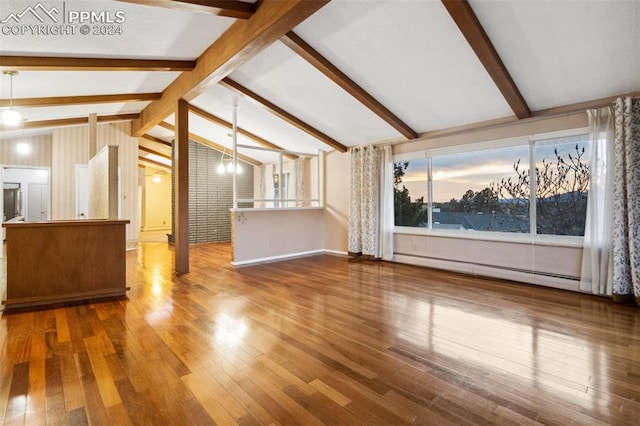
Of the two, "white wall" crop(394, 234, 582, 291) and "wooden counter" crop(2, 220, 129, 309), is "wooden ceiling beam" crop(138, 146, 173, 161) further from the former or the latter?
"white wall" crop(394, 234, 582, 291)

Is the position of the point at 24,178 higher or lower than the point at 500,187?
higher

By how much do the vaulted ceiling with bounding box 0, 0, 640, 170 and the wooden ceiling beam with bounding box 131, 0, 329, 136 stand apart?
0.02m

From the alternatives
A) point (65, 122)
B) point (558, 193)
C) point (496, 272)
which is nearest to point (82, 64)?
point (65, 122)

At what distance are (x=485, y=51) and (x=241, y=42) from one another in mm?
2677

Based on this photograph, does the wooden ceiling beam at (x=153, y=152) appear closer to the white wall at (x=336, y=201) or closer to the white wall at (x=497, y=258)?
the white wall at (x=336, y=201)

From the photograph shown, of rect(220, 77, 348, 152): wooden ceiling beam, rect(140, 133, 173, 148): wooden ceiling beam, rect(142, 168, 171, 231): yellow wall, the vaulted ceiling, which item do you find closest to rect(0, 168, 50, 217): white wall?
rect(140, 133, 173, 148): wooden ceiling beam

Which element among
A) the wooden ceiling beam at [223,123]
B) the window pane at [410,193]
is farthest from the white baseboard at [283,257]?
the wooden ceiling beam at [223,123]

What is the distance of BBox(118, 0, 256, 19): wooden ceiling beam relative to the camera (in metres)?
2.68

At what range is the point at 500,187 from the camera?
504 centimetres

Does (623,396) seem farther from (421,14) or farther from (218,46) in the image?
(218,46)

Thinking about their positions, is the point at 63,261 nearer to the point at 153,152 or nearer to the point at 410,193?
the point at 410,193

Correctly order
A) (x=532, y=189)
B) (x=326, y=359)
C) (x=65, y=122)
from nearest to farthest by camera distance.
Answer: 1. (x=326, y=359)
2. (x=532, y=189)
3. (x=65, y=122)

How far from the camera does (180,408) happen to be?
71.2 inches

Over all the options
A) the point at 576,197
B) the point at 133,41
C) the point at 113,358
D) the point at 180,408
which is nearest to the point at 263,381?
the point at 180,408
